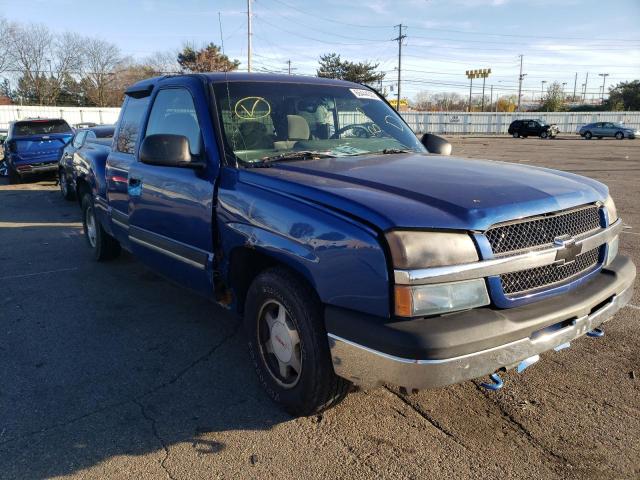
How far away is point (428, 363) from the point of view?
7.13 feet

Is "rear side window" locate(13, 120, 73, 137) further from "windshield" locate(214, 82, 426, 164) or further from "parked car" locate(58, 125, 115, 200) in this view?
"windshield" locate(214, 82, 426, 164)

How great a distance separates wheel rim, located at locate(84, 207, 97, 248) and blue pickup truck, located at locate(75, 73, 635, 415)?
8.20 feet

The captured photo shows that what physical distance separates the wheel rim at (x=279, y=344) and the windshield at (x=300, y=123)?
0.99 m

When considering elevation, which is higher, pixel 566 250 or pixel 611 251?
pixel 566 250

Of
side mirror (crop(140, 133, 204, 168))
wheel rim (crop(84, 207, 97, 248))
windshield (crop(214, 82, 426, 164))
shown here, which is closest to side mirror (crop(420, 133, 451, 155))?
windshield (crop(214, 82, 426, 164))

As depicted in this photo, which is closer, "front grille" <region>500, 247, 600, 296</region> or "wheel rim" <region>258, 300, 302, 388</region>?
"front grille" <region>500, 247, 600, 296</region>

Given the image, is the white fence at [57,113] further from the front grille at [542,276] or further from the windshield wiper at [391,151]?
the front grille at [542,276]

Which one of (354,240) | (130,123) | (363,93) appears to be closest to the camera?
(354,240)

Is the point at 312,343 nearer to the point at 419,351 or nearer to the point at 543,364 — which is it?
the point at 419,351

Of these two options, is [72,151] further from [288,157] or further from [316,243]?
[316,243]

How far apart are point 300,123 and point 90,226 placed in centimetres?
404

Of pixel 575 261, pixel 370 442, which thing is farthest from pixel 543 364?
pixel 370 442

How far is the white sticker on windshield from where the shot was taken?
428 centimetres

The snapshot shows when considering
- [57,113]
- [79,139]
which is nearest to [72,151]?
Answer: [79,139]
